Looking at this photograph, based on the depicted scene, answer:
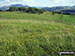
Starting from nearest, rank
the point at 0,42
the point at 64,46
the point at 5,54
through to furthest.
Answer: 1. the point at 5,54
2. the point at 64,46
3. the point at 0,42

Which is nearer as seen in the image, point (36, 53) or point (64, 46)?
point (36, 53)

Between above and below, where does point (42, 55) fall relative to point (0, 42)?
A: below

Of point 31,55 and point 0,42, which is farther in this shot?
point 0,42

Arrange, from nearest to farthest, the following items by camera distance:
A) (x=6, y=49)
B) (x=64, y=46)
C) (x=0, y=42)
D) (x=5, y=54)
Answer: (x=5, y=54)
(x=6, y=49)
(x=64, y=46)
(x=0, y=42)

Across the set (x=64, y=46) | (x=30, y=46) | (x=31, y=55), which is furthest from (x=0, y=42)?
(x=64, y=46)

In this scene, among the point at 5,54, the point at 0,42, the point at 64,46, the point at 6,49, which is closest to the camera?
the point at 5,54

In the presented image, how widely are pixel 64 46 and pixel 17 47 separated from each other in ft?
13.2

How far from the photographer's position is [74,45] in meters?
6.80

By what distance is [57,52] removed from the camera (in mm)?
6055

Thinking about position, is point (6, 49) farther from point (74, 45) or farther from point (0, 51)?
point (74, 45)

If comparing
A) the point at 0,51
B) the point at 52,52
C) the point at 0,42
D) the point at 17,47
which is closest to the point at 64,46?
the point at 52,52

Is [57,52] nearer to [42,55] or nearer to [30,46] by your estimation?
[42,55]

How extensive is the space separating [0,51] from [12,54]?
1.05 metres

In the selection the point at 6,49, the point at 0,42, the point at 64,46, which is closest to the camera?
the point at 6,49
